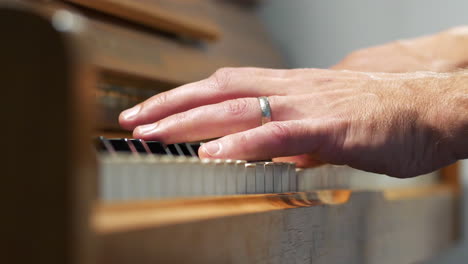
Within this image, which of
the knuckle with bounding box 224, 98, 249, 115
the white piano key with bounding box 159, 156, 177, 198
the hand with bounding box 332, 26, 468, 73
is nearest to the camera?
the white piano key with bounding box 159, 156, 177, 198

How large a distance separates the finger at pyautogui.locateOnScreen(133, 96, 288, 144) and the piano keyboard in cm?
2

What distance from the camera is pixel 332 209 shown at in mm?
676

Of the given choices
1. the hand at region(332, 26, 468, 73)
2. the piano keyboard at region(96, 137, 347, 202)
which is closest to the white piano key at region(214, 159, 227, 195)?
the piano keyboard at region(96, 137, 347, 202)

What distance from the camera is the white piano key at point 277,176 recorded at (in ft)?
2.00

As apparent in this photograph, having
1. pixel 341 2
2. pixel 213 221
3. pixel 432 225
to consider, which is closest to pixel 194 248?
pixel 213 221

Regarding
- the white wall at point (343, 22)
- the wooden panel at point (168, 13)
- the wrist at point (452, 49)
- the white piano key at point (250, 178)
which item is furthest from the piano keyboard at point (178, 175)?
the white wall at point (343, 22)

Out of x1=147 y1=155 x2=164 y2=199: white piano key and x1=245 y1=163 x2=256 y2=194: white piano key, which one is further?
x1=245 y1=163 x2=256 y2=194: white piano key

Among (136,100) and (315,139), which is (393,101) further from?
(136,100)

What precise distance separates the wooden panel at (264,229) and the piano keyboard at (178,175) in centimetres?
2

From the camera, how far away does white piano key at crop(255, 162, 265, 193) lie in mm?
574

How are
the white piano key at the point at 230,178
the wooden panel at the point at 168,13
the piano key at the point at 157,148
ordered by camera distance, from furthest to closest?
the wooden panel at the point at 168,13 < the piano key at the point at 157,148 < the white piano key at the point at 230,178

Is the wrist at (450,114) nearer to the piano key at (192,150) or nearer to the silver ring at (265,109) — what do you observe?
the silver ring at (265,109)

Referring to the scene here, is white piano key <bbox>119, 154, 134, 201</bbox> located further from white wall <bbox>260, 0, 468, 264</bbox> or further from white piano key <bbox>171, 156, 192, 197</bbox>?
white wall <bbox>260, 0, 468, 264</bbox>

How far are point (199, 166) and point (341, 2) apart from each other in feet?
5.09
